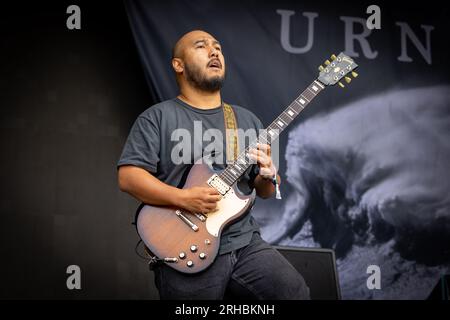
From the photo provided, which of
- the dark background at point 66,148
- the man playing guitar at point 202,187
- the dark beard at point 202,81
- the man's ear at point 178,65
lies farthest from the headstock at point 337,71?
the dark background at point 66,148

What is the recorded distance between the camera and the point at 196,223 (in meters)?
2.86

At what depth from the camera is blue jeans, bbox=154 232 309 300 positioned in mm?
2721

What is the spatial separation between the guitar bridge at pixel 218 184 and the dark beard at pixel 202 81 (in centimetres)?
45

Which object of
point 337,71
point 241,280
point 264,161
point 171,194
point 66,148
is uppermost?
point 337,71

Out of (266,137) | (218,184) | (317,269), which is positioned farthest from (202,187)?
(317,269)

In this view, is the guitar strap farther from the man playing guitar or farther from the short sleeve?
the short sleeve

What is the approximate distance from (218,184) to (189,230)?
9.4 inches

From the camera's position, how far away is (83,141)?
4.16 metres

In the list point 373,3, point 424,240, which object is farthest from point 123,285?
point 373,3

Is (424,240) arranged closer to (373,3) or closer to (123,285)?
(373,3)

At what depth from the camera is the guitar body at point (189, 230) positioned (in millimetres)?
2783

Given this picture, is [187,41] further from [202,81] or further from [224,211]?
[224,211]

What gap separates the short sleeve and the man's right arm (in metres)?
0.06

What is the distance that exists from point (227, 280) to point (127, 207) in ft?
4.97
